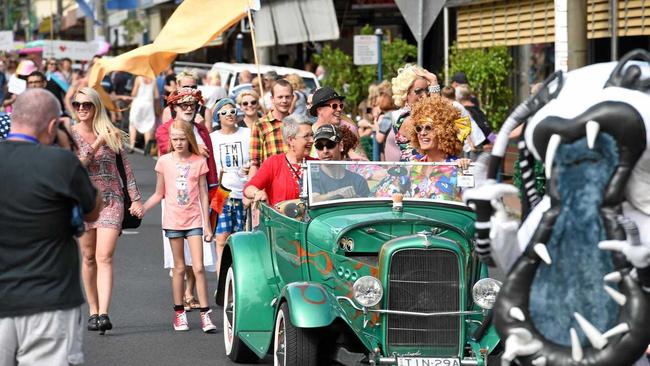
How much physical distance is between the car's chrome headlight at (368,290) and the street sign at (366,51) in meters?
13.4

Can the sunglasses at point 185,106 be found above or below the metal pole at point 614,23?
below

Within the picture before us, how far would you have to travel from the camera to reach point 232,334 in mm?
9453

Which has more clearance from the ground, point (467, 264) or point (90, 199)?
point (90, 199)

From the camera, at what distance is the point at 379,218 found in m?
8.23

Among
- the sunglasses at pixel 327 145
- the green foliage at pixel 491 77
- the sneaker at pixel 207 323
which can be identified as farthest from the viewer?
the green foliage at pixel 491 77

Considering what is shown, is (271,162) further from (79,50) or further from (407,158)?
(79,50)

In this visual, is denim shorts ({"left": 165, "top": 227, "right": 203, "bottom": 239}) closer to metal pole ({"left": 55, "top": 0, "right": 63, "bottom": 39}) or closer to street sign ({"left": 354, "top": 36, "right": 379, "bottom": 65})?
street sign ({"left": 354, "top": 36, "right": 379, "bottom": 65})

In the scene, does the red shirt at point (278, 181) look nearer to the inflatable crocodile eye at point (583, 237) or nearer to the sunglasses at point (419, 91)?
the sunglasses at point (419, 91)

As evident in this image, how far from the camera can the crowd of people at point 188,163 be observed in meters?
6.28

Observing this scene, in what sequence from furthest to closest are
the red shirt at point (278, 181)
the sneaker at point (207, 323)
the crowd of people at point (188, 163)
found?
the sneaker at point (207, 323)
the red shirt at point (278, 181)
the crowd of people at point (188, 163)

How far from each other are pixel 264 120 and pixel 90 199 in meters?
5.68

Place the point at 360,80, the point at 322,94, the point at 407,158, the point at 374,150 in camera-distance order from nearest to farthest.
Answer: the point at 407,158 < the point at 322,94 < the point at 374,150 < the point at 360,80

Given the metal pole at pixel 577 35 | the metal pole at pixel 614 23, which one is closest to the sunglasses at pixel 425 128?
the metal pole at pixel 577 35

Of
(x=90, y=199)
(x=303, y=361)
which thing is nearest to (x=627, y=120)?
(x=90, y=199)
